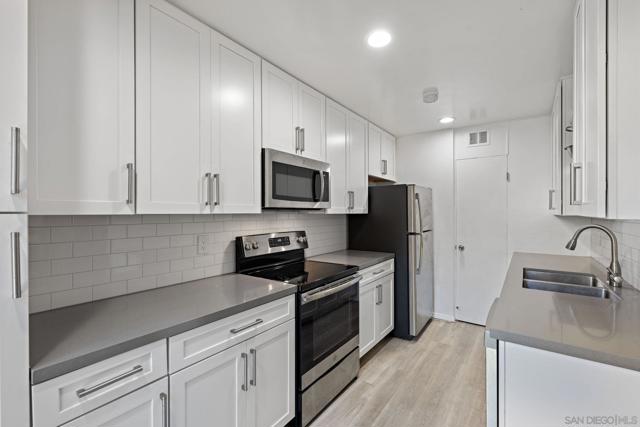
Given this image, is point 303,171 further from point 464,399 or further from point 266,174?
point 464,399

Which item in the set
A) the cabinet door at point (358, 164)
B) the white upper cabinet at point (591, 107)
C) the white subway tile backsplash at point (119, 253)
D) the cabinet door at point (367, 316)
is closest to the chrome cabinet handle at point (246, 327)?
the white subway tile backsplash at point (119, 253)

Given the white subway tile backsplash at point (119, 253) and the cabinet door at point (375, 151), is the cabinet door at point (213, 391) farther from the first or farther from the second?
the cabinet door at point (375, 151)

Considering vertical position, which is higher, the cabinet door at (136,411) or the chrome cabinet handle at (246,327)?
the chrome cabinet handle at (246,327)

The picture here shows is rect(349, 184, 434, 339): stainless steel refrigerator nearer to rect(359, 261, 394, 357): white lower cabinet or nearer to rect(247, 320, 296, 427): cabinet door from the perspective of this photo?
rect(359, 261, 394, 357): white lower cabinet

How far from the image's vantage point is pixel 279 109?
2.16 m

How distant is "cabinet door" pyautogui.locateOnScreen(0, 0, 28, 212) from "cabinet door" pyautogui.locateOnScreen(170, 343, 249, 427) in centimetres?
86

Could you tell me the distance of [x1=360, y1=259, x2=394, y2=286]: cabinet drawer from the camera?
8.78 ft

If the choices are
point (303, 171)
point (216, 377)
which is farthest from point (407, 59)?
point (216, 377)

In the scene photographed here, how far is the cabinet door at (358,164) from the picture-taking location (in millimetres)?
3064

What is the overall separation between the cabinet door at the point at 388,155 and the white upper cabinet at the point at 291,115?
1.36 m

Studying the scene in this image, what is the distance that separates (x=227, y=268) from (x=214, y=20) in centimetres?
154

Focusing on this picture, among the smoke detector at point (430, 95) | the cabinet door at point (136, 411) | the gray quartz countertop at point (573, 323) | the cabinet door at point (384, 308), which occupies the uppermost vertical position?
the smoke detector at point (430, 95)

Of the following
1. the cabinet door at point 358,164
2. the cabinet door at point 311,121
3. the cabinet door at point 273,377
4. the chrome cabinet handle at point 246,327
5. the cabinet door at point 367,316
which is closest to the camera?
the chrome cabinet handle at point 246,327

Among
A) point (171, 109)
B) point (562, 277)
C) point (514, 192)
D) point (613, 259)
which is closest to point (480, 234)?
point (514, 192)
